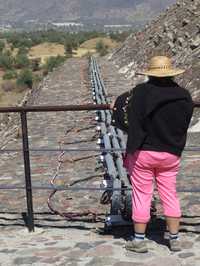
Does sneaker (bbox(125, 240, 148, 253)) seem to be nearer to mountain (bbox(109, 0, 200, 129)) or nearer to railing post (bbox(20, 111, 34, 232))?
railing post (bbox(20, 111, 34, 232))

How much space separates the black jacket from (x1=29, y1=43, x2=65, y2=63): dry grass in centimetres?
6900

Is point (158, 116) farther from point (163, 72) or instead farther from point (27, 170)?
point (27, 170)

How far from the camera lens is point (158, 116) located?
20.0 ft

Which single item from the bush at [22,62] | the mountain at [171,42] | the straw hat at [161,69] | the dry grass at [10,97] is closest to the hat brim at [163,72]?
the straw hat at [161,69]

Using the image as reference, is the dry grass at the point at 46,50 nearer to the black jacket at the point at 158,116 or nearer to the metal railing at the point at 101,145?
the metal railing at the point at 101,145

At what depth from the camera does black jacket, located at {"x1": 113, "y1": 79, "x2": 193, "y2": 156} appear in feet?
19.9

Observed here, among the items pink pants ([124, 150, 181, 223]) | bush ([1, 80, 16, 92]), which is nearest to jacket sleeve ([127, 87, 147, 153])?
pink pants ([124, 150, 181, 223])

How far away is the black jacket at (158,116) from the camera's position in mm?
6078

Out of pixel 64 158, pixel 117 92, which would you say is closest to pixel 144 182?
pixel 64 158

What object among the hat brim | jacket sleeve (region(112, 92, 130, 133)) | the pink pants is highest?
the hat brim

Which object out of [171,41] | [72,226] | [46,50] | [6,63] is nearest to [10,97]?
[171,41]

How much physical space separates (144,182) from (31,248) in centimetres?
128

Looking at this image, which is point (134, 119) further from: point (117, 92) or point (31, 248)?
point (117, 92)

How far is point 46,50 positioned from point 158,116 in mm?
75987
